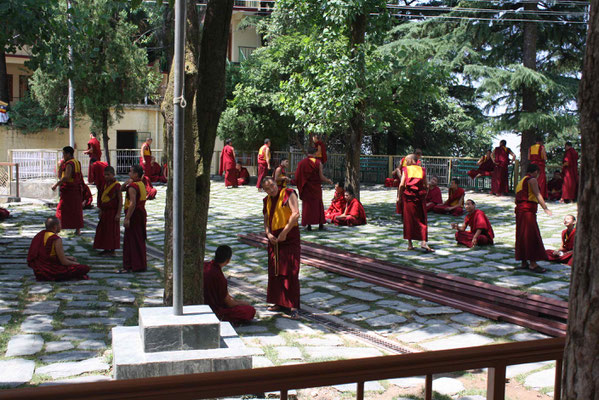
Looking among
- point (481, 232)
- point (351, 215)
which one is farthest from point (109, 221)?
point (481, 232)

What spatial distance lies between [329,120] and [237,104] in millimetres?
10187

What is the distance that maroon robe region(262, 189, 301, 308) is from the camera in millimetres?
7531

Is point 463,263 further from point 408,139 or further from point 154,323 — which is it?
point 408,139

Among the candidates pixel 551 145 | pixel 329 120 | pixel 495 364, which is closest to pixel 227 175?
pixel 329 120

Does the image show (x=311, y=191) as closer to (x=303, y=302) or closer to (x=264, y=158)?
(x=303, y=302)

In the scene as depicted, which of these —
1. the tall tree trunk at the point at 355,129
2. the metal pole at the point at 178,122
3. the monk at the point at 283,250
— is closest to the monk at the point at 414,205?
the monk at the point at 283,250

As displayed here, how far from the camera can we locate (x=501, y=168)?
1953cm

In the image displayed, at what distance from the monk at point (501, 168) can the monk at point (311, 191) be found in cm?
799

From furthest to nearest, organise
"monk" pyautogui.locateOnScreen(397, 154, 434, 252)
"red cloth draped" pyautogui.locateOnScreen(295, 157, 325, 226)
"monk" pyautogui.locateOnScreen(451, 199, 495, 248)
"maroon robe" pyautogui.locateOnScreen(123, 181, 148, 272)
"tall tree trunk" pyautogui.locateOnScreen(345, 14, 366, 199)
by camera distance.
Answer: "tall tree trunk" pyautogui.locateOnScreen(345, 14, 366, 199) < "red cloth draped" pyautogui.locateOnScreen(295, 157, 325, 226) < "monk" pyautogui.locateOnScreen(451, 199, 495, 248) < "monk" pyautogui.locateOnScreen(397, 154, 434, 252) < "maroon robe" pyautogui.locateOnScreen(123, 181, 148, 272)

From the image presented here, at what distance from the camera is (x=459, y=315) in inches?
295

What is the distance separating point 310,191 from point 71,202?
4601 millimetres

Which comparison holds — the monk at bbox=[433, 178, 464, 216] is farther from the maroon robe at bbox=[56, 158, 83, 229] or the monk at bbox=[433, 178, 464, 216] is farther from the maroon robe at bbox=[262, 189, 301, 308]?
the maroon robe at bbox=[262, 189, 301, 308]

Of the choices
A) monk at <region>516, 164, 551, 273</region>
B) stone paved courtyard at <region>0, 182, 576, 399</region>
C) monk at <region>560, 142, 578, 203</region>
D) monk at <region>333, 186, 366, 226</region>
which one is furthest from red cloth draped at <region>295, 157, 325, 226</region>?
monk at <region>560, 142, 578, 203</region>

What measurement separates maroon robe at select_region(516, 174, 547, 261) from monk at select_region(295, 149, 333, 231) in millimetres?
4574
